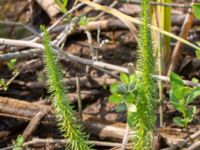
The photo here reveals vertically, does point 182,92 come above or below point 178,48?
below

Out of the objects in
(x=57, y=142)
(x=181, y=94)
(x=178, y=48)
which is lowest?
(x=57, y=142)

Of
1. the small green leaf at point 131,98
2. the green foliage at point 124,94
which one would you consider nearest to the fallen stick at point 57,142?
the green foliage at point 124,94

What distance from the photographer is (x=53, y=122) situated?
1976mm

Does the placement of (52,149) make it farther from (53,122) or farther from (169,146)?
(169,146)

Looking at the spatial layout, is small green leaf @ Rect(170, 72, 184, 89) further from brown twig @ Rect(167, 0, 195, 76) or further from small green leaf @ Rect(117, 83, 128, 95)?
brown twig @ Rect(167, 0, 195, 76)

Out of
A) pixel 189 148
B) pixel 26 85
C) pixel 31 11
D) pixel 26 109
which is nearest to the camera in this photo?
pixel 189 148

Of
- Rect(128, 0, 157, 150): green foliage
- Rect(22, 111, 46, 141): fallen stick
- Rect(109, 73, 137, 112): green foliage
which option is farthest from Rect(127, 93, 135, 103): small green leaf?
Rect(22, 111, 46, 141): fallen stick

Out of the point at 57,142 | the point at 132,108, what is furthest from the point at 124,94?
the point at 57,142

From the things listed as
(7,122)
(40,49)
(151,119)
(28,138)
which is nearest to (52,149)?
(28,138)

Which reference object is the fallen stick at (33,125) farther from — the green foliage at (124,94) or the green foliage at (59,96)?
the green foliage at (59,96)

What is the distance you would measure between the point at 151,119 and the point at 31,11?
164 cm

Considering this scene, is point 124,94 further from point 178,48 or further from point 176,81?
point 178,48

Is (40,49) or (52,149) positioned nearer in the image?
(52,149)

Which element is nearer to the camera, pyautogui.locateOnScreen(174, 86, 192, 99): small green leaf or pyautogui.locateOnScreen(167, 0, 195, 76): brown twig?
pyautogui.locateOnScreen(174, 86, 192, 99): small green leaf
